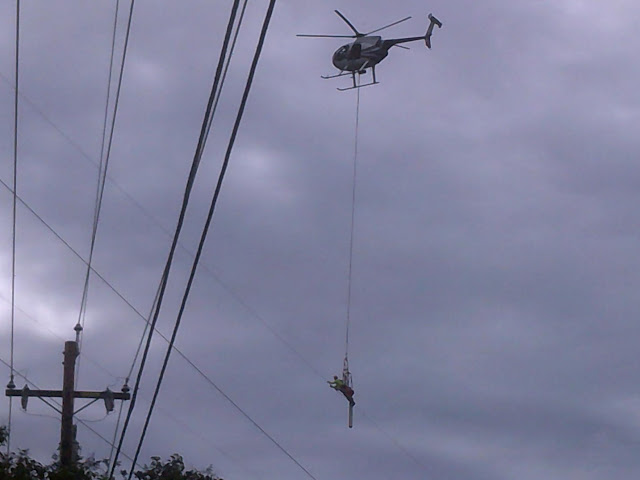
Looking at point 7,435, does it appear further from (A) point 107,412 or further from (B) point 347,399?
(B) point 347,399

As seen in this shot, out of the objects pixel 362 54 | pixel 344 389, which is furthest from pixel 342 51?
pixel 344 389

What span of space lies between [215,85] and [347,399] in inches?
500

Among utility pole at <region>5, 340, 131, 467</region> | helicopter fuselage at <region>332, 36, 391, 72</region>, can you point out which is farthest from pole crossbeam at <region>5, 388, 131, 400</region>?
helicopter fuselage at <region>332, 36, 391, 72</region>

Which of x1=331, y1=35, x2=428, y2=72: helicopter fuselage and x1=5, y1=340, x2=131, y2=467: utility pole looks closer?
x1=5, y1=340, x2=131, y2=467: utility pole

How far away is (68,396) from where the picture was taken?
898 inches

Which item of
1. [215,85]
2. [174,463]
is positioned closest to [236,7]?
[215,85]

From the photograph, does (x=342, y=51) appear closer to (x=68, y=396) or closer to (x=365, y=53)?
(x=365, y=53)

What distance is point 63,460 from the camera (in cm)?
2253

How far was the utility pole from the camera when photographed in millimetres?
22641

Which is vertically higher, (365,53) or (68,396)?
(365,53)

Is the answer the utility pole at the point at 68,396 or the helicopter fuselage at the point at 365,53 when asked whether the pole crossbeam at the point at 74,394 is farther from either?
the helicopter fuselage at the point at 365,53

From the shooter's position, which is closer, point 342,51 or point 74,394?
point 74,394

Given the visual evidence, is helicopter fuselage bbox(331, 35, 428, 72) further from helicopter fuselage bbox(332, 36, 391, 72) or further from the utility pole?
the utility pole

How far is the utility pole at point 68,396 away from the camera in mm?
22641
